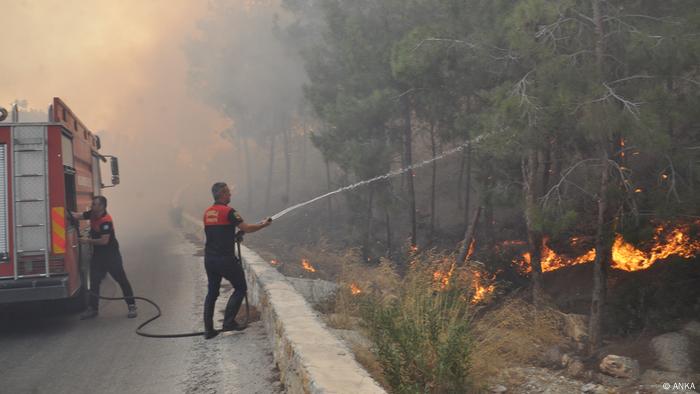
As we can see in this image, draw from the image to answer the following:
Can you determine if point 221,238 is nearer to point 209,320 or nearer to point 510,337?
point 209,320

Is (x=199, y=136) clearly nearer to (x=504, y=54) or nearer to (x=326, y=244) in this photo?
(x=326, y=244)

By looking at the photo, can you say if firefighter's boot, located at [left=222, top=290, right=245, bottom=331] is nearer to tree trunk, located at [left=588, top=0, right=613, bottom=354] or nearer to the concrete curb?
the concrete curb

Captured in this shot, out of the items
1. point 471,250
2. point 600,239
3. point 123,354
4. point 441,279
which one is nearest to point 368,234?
point 471,250

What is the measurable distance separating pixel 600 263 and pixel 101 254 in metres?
8.37

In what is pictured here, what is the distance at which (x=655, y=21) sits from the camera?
1016 cm

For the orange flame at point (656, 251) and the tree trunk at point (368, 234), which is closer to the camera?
the orange flame at point (656, 251)

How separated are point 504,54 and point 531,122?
116 inches

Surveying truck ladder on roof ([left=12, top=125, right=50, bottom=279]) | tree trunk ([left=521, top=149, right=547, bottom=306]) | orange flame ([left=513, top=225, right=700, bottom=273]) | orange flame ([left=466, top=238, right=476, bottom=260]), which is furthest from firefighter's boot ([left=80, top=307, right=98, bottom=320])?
orange flame ([left=466, top=238, right=476, bottom=260])

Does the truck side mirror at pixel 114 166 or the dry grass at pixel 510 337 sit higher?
the truck side mirror at pixel 114 166

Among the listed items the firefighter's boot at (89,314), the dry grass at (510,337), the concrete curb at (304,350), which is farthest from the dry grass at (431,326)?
the firefighter's boot at (89,314)

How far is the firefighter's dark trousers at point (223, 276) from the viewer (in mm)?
6664

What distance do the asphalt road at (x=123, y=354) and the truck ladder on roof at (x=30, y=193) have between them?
3.36 feet

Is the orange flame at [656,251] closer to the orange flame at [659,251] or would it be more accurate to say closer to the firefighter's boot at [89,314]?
the orange flame at [659,251]

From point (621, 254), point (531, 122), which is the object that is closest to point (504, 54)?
point (531, 122)
